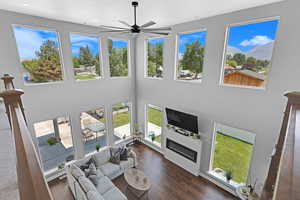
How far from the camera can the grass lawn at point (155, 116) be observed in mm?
6387

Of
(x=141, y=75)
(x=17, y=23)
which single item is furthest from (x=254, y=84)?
(x=17, y=23)

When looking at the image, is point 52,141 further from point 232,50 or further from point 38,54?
point 232,50

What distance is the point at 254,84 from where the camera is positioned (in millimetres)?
3721

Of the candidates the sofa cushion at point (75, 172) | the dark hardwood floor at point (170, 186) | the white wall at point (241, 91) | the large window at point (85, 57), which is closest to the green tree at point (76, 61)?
the large window at point (85, 57)

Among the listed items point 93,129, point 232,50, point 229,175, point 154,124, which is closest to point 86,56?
point 93,129

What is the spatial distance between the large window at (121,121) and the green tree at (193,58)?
3.44 m

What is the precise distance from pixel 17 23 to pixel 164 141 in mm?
6099

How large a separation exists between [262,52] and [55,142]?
6.96 m

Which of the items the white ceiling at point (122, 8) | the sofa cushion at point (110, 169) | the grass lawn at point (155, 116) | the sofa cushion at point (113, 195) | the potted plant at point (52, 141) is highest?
the white ceiling at point (122, 8)

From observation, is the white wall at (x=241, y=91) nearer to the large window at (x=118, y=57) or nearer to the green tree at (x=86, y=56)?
the large window at (x=118, y=57)

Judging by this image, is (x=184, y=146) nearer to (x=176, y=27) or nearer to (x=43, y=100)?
(x=176, y=27)

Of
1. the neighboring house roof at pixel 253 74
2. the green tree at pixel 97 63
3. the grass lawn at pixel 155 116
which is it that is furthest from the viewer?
the grass lawn at pixel 155 116

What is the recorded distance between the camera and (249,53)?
12.3ft

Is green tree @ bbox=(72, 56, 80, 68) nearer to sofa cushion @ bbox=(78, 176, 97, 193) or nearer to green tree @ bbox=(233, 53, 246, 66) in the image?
sofa cushion @ bbox=(78, 176, 97, 193)
